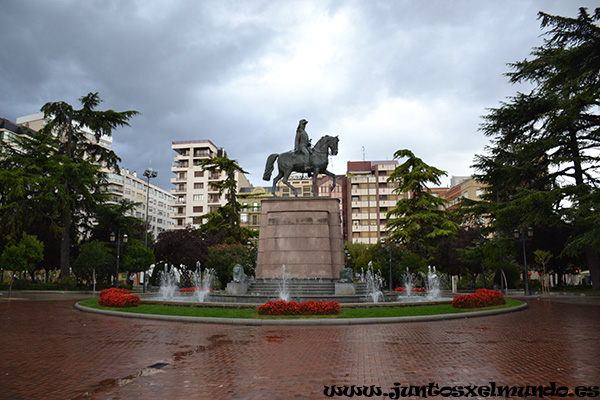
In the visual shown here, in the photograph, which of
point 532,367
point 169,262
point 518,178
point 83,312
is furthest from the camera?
point 169,262

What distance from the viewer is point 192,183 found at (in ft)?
299

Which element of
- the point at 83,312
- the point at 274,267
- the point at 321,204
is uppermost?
the point at 321,204

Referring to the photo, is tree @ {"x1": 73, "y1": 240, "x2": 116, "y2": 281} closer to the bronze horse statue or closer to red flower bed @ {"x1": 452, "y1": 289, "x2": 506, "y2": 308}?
the bronze horse statue

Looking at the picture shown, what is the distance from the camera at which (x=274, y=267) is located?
2177cm

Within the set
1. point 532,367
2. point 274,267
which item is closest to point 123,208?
point 274,267

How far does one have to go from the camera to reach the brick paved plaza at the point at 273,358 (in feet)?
19.8

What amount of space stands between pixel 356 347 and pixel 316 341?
1259mm

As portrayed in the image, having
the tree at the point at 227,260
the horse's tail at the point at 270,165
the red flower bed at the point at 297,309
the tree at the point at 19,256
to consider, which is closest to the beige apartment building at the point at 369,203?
the tree at the point at 227,260

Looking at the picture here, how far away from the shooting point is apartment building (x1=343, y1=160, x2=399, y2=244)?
8869 centimetres

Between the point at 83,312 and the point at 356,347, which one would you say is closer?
the point at 356,347

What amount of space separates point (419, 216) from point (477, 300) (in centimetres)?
2642

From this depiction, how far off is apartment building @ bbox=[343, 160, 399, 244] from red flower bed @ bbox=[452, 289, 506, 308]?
6934 centimetres

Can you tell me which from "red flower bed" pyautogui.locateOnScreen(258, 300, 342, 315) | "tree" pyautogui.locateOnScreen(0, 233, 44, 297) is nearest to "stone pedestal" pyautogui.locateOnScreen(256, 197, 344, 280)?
"red flower bed" pyautogui.locateOnScreen(258, 300, 342, 315)

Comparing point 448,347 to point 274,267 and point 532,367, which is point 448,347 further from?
point 274,267
